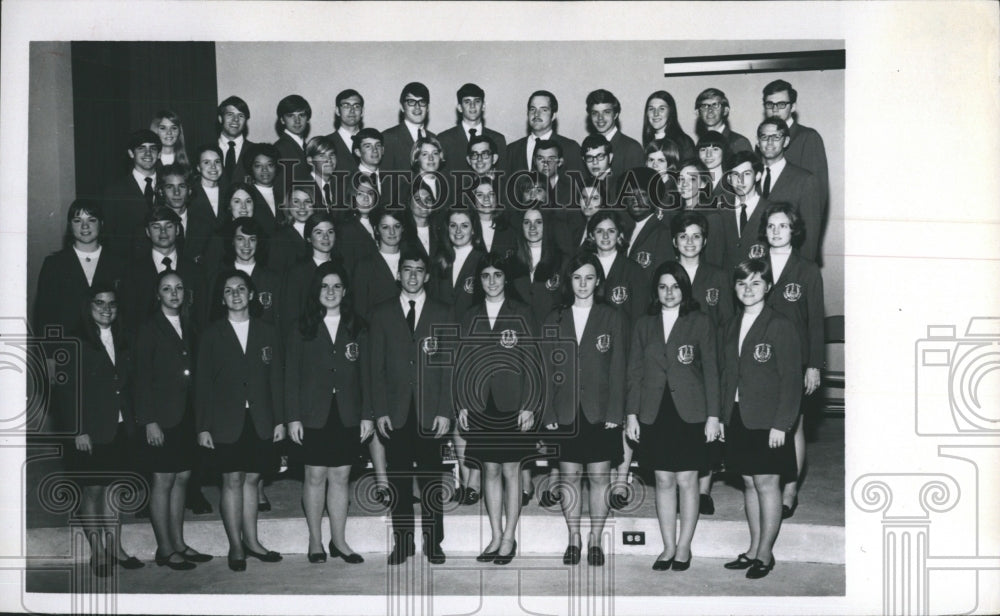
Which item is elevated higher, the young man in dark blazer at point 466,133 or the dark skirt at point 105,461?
the young man in dark blazer at point 466,133

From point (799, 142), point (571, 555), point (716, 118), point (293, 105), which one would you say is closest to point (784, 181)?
point (799, 142)

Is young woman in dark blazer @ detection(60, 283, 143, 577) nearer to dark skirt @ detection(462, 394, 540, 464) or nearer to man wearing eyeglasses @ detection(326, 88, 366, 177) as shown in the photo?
man wearing eyeglasses @ detection(326, 88, 366, 177)

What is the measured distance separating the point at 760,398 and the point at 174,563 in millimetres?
2368

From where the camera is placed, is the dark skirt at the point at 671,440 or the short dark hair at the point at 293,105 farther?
the short dark hair at the point at 293,105

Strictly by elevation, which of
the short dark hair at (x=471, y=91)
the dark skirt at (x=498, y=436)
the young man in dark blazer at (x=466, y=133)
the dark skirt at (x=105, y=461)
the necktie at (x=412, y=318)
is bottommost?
the dark skirt at (x=105, y=461)

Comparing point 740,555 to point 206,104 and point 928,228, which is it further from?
point 206,104

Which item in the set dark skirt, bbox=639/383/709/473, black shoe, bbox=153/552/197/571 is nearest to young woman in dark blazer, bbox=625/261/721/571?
dark skirt, bbox=639/383/709/473

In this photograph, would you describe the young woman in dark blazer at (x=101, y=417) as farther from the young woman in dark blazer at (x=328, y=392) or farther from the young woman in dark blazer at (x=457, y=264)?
the young woman in dark blazer at (x=457, y=264)

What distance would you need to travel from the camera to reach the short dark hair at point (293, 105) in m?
3.48

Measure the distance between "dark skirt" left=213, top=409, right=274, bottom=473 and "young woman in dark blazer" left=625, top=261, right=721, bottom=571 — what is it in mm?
1418

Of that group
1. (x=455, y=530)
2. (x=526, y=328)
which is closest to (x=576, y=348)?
(x=526, y=328)

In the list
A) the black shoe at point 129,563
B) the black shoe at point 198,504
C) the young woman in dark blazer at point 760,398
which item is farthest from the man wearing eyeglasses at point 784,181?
the black shoe at point 129,563

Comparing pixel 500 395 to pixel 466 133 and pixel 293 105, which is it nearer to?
pixel 466 133

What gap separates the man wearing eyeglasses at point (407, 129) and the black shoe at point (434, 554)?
147 cm
